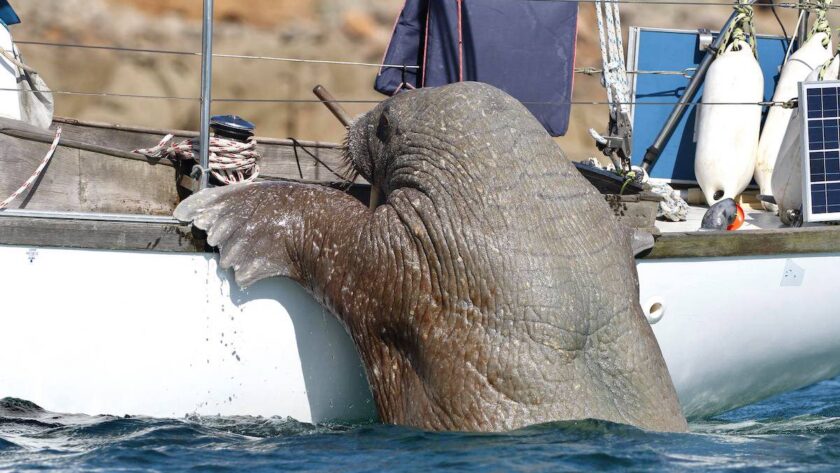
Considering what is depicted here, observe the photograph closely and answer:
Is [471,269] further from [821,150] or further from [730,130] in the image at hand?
[730,130]

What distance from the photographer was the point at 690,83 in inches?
334

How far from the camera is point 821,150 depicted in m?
6.43

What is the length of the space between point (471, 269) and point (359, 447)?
3.02 ft

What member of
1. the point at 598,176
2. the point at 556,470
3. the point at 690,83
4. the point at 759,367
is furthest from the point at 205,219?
the point at 690,83

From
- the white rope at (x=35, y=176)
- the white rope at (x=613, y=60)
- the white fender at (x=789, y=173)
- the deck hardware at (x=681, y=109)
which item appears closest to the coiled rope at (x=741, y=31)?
the deck hardware at (x=681, y=109)

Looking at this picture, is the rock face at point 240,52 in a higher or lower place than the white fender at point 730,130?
higher

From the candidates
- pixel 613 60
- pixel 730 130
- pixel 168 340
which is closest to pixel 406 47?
pixel 613 60

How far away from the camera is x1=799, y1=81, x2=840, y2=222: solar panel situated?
6.38 metres

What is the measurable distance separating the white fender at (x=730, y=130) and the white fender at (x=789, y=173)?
0.67m

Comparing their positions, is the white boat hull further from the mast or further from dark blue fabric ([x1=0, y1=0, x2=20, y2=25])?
dark blue fabric ([x1=0, y1=0, x2=20, y2=25])

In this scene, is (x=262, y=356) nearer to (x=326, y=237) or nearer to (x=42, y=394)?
(x=326, y=237)

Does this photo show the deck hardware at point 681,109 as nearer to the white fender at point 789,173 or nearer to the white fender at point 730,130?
the white fender at point 730,130

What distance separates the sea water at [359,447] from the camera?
14.3 feet

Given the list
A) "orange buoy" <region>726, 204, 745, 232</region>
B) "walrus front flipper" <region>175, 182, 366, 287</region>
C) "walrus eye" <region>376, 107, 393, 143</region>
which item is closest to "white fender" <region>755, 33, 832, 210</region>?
"orange buoy" <region>726, 204, 745, 232</region>
